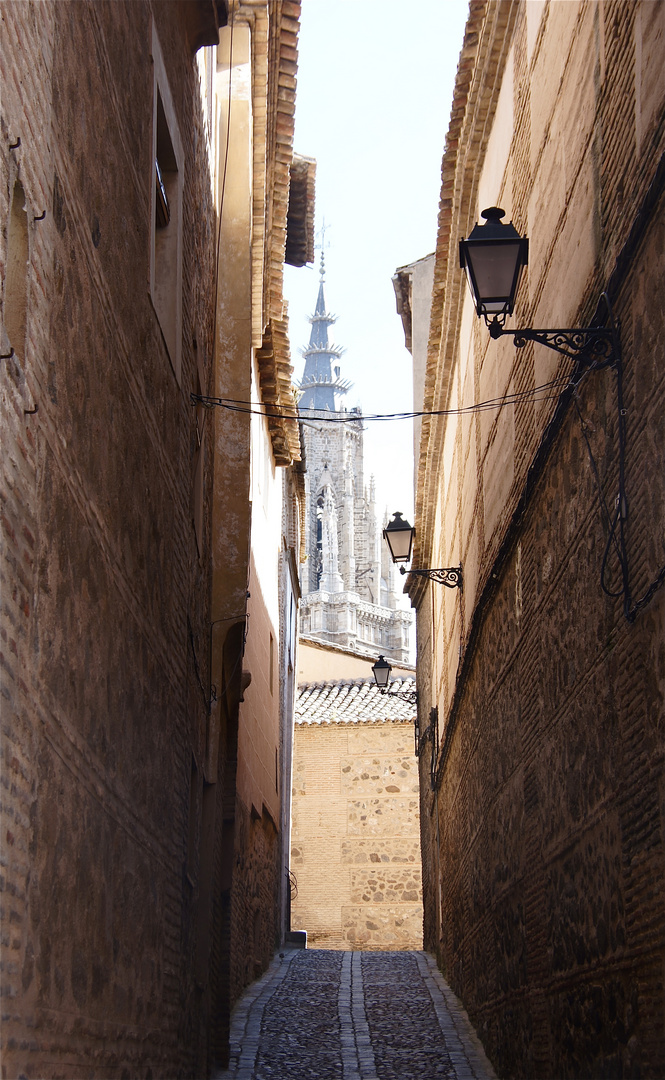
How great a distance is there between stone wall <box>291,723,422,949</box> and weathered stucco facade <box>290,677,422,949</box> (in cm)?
2

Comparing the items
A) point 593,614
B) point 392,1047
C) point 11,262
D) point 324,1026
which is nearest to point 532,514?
point 593,614

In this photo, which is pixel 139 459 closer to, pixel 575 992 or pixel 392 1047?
pixel 575 992

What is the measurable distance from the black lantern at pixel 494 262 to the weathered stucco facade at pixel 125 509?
153 centimetres

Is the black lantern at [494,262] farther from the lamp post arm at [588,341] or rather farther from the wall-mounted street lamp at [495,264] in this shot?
the lamp post arm at [588,341]

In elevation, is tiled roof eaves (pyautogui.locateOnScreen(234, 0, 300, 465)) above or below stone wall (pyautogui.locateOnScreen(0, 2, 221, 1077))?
above

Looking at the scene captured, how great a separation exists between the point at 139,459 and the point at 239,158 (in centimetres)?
558

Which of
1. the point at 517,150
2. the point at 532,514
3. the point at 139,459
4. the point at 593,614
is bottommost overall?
the point at 593,614

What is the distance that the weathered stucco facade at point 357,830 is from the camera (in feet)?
78.5

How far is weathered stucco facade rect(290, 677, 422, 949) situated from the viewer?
78.5 feet

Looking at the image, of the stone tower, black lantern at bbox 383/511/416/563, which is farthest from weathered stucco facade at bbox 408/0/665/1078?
the stone tower

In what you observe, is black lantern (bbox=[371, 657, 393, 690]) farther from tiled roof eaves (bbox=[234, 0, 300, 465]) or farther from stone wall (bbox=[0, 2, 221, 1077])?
stone wall (bbox=[0, 2, 221, 1077])

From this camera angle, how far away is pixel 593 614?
548 cm

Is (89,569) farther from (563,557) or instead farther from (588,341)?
(563,557)

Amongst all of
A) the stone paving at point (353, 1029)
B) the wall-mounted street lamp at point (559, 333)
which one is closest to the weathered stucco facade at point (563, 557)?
the wall-mounted street lamp at point (559, 333)
